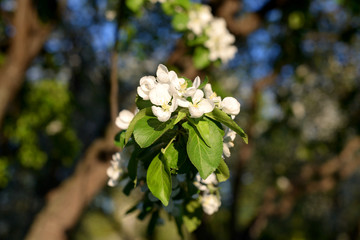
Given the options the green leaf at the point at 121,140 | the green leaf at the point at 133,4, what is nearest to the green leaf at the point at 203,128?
the green leaf at the point at 121,140

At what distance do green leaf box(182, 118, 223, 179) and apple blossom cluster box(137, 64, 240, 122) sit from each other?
0.27ft

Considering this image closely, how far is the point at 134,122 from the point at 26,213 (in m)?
11.1

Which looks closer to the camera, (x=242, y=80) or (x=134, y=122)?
(x=134, y=122)

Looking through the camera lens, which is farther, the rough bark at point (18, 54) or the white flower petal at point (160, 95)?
the rough bark at point (18, 54)

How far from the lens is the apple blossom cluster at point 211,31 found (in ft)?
9.64

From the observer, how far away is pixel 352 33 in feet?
16.4

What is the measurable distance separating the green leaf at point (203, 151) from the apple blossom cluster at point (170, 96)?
83 mm

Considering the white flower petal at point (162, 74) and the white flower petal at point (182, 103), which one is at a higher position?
the white flower petal at point (162, 74)

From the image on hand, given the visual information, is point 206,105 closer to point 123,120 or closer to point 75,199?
point 123,120

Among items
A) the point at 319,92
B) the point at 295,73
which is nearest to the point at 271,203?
the point at 295,73

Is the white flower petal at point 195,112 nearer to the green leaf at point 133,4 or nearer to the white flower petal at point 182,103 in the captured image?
the white flower petal at point 182,103

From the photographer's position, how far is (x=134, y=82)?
1212cm

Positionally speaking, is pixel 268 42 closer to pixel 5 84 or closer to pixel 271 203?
pixel 271 203

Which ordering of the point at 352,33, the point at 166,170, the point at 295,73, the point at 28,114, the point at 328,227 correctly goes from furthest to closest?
the point at 328,227 < the point at 295,73 < the point at 28,114 < the point at 352,33 < the point at 166,170
